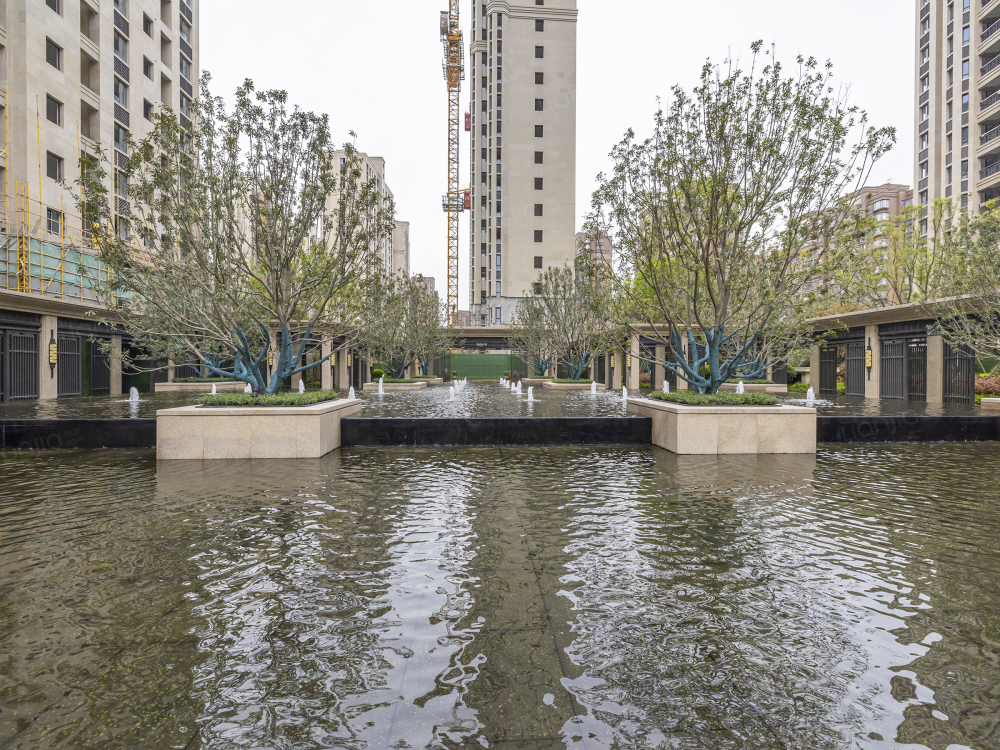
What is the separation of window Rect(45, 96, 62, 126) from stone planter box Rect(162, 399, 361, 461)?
89.9ft

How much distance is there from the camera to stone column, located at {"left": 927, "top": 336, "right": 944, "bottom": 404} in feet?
87.6

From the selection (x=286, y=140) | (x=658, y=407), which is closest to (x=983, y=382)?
(x=658, y=407)

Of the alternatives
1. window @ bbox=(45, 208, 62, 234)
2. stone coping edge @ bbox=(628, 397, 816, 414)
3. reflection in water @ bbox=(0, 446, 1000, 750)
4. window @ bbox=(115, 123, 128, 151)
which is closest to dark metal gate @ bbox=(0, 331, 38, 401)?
window @ bbox=(45, 208, 62, 234)

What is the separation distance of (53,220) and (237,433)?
25.1 m

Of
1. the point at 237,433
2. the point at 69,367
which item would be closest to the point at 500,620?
the point at 237,433

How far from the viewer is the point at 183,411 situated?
13141 millimetres

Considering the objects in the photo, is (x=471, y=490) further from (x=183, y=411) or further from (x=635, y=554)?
(x=183, y=411)

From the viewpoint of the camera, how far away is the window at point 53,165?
101 ft

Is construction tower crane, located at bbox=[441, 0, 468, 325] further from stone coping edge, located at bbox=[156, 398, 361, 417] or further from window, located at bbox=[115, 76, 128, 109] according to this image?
stone coping edge, located at bbox=[156, 398, 361, 417]

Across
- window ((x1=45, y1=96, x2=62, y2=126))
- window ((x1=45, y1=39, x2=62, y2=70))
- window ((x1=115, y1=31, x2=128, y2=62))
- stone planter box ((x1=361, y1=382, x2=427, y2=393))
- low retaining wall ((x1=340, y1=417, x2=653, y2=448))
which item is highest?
window ((x1=115, y1=31, x2=128, y2=62))

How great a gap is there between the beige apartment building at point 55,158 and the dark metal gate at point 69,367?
0.05m

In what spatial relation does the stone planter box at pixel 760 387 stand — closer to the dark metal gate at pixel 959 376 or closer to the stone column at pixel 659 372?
the dark metal gate at pixel 959 376

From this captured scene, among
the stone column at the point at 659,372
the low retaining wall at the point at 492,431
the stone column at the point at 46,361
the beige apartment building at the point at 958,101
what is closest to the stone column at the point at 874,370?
the stone column at the point at 659,372

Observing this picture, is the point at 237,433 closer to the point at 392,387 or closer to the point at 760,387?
the point at 392,387
